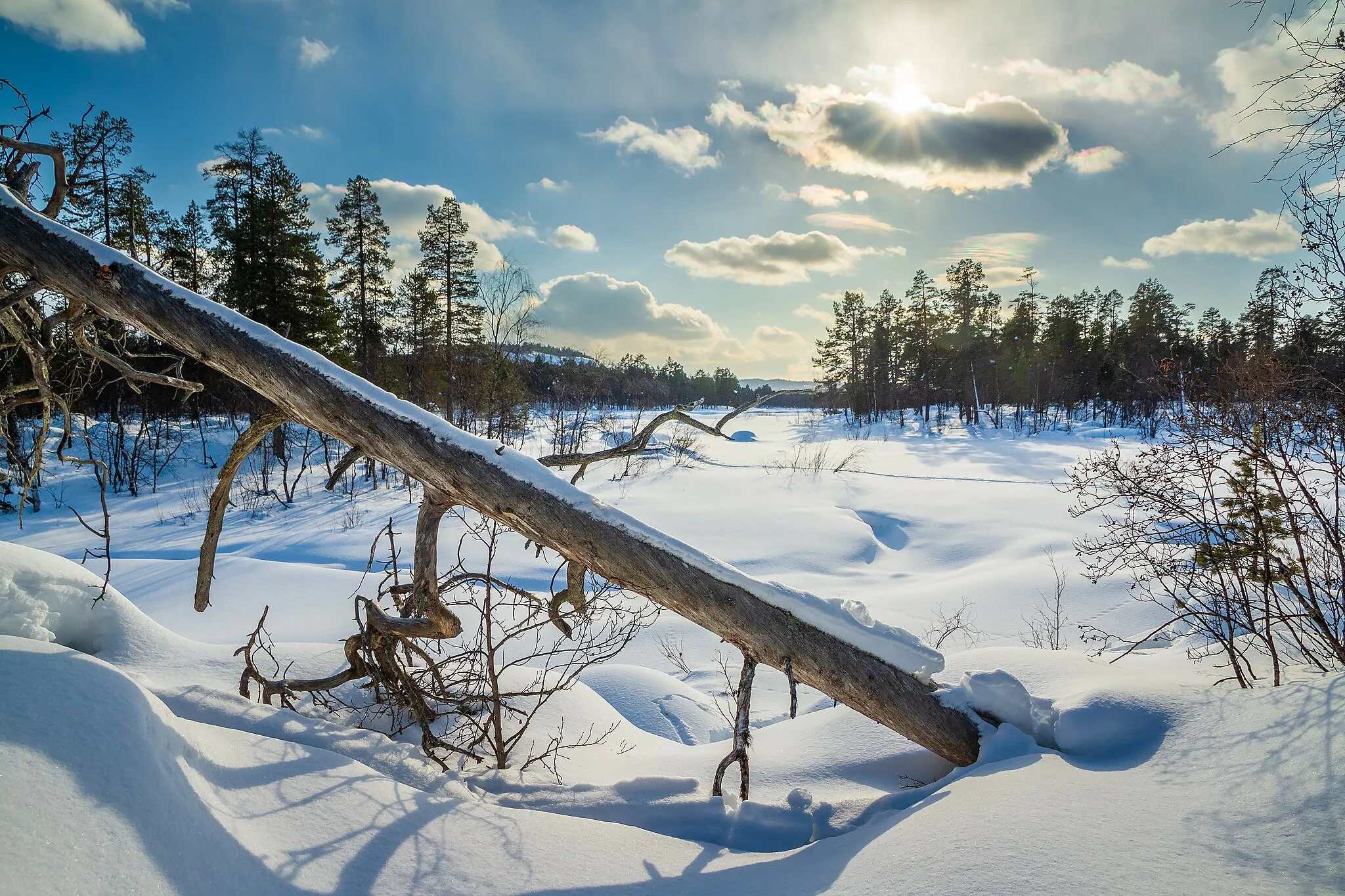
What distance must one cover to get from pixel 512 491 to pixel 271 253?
68.5 ft

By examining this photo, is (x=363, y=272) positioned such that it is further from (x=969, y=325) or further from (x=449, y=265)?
(x=969, y=325)

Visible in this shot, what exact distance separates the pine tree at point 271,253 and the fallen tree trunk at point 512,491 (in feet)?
58.3

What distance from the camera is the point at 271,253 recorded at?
1769 cm

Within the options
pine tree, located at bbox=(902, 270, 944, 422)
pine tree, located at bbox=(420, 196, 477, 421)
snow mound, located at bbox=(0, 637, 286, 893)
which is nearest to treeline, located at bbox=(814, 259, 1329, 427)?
pine tree, located at bbox=(902, 270, 944, 422)

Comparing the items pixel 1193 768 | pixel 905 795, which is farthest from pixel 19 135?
pixel 1193 768

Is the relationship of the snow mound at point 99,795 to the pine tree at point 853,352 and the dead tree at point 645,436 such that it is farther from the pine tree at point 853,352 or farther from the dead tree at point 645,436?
the pine tree at point 853,352

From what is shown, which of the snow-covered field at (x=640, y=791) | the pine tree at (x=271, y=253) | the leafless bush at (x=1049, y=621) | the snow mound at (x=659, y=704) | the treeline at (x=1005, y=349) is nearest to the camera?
the snow-covered field at (x=640, y=791)

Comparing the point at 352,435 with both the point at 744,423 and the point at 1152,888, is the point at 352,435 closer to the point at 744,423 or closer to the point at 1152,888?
the point at 1152,888

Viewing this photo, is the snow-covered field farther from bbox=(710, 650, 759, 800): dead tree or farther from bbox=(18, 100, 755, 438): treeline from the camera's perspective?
bbox=(18, 100, 755, 438): treeline

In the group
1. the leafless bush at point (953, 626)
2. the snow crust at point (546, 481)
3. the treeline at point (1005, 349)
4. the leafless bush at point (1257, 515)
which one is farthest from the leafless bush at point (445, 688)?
the treeline at point (1005, 349)

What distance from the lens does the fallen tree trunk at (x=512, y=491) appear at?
99.9 inches

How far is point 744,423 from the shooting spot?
2244 inches

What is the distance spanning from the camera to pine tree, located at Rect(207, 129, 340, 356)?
1762 cm

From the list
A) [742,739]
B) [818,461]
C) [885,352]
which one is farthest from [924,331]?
[742,739]
